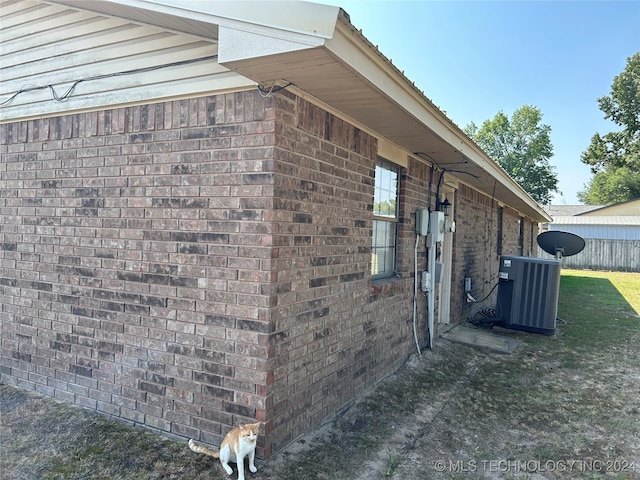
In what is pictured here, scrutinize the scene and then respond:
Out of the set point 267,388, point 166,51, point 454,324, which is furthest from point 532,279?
point 166,51

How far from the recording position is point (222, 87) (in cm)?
310

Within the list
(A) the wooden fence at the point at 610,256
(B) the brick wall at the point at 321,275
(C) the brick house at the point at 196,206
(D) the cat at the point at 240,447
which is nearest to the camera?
(D) the cat at the point at 240,447

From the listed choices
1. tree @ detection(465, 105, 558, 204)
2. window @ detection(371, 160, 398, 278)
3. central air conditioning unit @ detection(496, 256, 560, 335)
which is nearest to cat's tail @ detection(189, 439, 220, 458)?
window @ detection(371, 160, 398, 278)

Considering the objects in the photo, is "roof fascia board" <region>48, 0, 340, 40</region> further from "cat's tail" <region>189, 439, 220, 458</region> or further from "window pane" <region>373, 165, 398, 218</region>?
"cat's tail" <region>189, 439, 220, 458</region>

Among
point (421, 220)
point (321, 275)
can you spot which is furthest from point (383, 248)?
point (321, 275)

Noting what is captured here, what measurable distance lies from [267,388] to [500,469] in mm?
1846

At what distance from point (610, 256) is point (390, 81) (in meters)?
28.5

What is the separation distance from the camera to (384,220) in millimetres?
4992

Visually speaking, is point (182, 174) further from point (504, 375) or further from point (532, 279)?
point (532, 279)

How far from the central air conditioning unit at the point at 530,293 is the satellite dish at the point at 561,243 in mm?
2998

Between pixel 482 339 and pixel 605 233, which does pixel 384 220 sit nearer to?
pixel 482 339

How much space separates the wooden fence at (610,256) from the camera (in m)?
25.3

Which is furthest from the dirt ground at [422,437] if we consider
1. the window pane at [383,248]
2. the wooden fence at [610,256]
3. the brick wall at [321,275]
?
the wooden fence at [610,256]

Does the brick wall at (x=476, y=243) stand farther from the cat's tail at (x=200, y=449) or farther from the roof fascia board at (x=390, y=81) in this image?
the cat's tail at (x=200, y=449)
